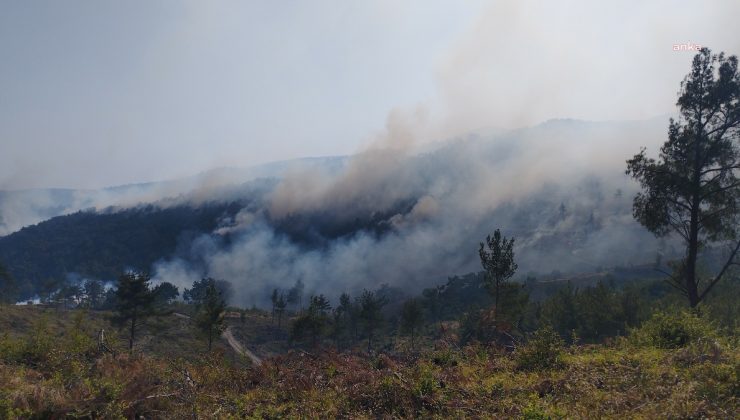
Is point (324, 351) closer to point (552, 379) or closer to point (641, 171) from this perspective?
point (552, 379)

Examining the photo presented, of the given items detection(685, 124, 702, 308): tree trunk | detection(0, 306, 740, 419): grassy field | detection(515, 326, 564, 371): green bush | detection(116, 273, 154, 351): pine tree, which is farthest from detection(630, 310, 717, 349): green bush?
detection(116, 273, 154, 351): pine tree

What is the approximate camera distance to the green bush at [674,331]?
1324cm

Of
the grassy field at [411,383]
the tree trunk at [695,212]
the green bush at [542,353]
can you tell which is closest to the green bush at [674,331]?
the grassy field at [411,383]

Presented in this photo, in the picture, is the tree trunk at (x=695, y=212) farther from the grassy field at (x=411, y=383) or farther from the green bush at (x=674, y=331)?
the grassy field at (x=411, y=383)

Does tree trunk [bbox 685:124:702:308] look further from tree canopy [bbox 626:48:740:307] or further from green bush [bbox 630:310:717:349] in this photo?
green bush [bbox 630:310:717:349]

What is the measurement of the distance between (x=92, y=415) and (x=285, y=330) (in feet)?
348

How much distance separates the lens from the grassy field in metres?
8.26

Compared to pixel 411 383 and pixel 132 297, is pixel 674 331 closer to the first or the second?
pixel 411 383

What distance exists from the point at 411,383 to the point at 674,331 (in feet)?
31.5

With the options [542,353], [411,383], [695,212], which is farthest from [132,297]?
[695,212]

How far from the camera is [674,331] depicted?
13.7 meters

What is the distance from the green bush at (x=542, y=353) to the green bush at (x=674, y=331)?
3.66 m

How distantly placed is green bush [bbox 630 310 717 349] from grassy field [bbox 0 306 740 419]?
5cm

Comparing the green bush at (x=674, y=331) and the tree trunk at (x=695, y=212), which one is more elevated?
the tree trunk at (x=695, y=212)
